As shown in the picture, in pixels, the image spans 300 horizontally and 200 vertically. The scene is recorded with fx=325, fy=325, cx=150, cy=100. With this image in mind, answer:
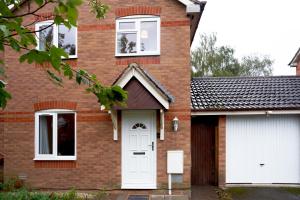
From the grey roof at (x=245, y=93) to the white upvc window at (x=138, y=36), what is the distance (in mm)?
2646

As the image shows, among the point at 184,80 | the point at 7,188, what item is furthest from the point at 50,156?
the point at 184,80

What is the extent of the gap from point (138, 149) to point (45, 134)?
3219 millimetres

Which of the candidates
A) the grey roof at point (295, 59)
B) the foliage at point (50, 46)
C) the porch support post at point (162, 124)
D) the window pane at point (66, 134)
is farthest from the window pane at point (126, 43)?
the grey roof at point (295, 59)

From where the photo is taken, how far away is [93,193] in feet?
33.3

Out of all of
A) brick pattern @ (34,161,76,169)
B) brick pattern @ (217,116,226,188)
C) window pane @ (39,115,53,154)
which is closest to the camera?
brick pattern @ (34,161,76,169)

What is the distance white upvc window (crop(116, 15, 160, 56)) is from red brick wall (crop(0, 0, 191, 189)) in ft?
0.63

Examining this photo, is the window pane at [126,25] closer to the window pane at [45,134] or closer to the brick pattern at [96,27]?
the brick pattern at [96,27]

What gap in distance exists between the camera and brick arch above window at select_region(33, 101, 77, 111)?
34.9 feet

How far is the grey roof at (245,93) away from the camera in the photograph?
11.4 metres

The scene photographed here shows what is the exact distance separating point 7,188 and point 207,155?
7.03 m

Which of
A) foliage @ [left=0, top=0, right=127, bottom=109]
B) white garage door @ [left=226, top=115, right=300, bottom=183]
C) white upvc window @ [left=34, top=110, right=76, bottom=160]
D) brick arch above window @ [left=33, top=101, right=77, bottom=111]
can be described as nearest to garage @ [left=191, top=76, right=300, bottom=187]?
white garage door @ [left=226, top=115, right=300, bottom=183]

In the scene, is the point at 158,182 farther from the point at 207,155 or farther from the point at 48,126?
the point at 48,126

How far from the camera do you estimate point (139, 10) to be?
10.4m

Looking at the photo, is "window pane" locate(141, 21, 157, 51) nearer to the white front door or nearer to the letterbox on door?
the white front door
